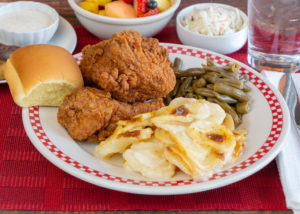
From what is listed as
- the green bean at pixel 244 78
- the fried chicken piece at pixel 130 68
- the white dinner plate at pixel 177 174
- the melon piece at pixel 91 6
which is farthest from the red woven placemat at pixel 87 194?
the melon piece at pixel 91 6

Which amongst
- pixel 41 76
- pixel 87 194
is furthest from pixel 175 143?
pixel 41 76

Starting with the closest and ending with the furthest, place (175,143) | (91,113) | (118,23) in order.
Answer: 1. (175,143)
2. (91,113)
3. (118,23)

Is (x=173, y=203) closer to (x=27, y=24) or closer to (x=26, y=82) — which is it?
(x=26, y=82)

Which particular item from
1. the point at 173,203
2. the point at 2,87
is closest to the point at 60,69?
the point at 2,87

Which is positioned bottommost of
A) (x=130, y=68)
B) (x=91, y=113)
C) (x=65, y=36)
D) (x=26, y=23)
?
(x=65, y=36)

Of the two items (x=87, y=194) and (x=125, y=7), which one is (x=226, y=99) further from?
(x=125, y=7)

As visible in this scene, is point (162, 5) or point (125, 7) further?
point (162, 5)

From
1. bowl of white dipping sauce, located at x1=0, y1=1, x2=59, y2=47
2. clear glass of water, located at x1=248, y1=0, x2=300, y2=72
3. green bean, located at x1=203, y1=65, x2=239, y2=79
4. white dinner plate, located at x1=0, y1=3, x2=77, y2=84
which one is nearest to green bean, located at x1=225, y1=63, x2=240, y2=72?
green bean, located at x1=203, y1=65, x2=239, y2=79

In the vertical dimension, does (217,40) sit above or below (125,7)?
below
